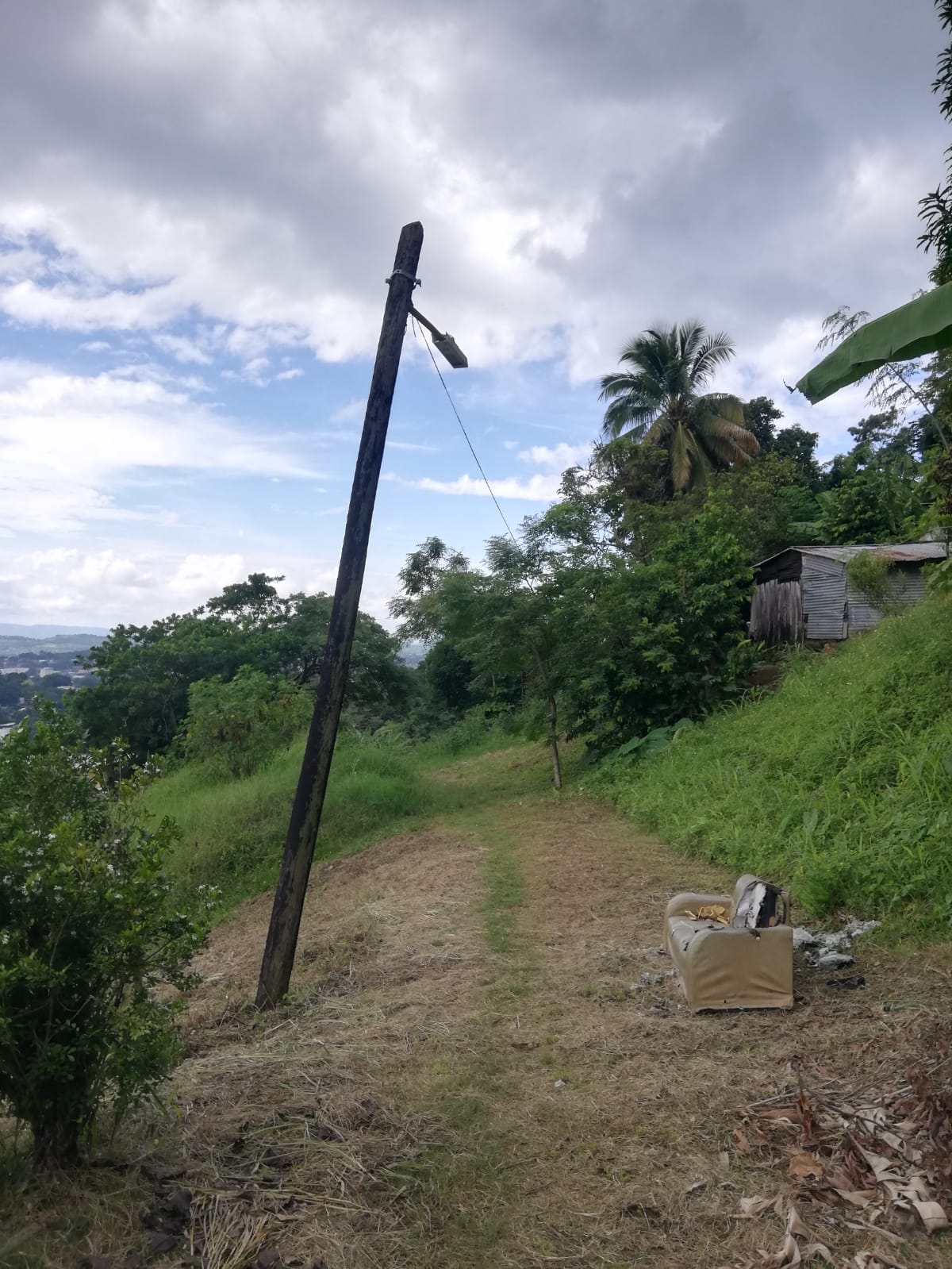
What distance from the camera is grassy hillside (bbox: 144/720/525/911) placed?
1199 centimetres

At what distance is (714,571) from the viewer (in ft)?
51.4

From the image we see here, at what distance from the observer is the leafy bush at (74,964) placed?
3.11 meters

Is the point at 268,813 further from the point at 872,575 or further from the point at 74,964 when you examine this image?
the point at 872,575

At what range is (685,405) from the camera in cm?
2684

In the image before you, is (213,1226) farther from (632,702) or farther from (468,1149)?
(632,702)

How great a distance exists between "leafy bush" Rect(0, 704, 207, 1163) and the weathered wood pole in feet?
7.35

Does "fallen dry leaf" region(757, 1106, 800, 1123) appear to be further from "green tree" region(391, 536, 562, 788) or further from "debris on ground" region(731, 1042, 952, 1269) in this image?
"green tree" region(391, 536, 562, 788)

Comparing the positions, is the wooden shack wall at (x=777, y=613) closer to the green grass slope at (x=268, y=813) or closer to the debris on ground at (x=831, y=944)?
the green grass slope at (x=268, y=813)

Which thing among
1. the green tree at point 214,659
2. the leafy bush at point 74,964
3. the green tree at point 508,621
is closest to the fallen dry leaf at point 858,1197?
the leafy bush at point 74,964

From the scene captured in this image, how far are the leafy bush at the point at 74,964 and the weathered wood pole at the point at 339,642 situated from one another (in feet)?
7.35

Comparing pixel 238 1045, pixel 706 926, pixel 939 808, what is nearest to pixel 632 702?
pixel 939 808

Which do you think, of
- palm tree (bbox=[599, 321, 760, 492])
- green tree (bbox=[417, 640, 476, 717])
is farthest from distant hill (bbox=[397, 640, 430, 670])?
palm tree (bbox=[599, 321, 760, 492])

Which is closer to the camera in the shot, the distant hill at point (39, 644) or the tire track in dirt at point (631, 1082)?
the tire track in dirt at point (631, 1082)

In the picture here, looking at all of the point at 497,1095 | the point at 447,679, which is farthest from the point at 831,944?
the point at 447,679
